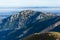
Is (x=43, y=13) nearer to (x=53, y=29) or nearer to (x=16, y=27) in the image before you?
(x=53, y=29)
